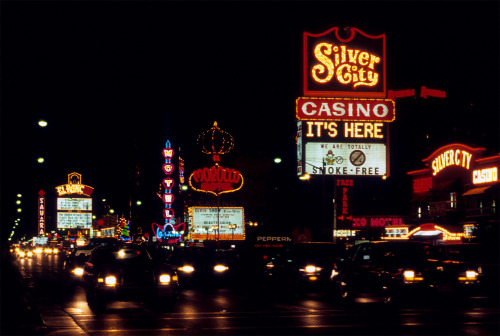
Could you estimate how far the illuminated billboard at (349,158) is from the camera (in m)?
48.6

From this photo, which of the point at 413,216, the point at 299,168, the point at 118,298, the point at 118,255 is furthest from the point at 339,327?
the point at 413,216

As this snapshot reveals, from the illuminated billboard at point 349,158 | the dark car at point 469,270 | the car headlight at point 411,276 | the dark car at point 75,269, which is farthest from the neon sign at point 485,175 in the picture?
the car headlight at point 411,276

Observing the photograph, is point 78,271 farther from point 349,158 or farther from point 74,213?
point 74,213

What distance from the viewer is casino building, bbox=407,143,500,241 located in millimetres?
50750

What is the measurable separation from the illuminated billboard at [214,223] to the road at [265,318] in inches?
1800

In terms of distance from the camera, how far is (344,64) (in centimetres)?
4969

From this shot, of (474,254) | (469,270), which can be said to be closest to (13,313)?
(469,270)

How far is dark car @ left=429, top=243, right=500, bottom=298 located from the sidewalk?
10.1 m

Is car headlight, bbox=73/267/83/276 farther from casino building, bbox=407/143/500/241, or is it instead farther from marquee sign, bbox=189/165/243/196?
marquee sign, bbox=189/165/243/196

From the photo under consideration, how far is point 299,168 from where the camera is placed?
48750 millimetres

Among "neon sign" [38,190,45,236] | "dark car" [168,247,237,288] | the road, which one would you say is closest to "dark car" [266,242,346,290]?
the road

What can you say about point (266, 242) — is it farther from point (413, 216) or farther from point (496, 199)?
point (496, 199)

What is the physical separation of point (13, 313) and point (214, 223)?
55.6m

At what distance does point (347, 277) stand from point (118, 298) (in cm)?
670
